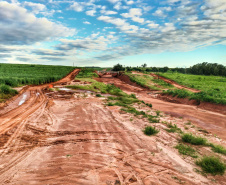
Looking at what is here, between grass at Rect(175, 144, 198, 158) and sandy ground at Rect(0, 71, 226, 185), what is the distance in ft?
0.71

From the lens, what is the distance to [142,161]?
433cm

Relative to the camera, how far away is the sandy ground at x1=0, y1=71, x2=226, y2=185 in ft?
11.9

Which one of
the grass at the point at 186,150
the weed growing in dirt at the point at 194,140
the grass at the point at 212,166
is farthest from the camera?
the weed growing in dirt at the point at 194,140

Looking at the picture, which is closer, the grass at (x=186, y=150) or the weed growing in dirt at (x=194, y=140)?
the grass at (x=186, y=150)

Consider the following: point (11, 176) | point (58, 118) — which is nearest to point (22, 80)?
point (58, 118)

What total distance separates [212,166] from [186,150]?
1027 mm

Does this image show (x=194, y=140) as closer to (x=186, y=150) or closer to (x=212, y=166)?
(x=186, y=150)

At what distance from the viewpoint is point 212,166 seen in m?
4.11

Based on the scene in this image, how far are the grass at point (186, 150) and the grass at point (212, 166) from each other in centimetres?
48

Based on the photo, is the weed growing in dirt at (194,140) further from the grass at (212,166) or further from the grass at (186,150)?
the grass at (212,166)

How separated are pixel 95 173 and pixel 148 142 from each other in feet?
8.58

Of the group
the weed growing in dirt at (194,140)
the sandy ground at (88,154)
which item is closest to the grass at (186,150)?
the sandy ground at (88,154)

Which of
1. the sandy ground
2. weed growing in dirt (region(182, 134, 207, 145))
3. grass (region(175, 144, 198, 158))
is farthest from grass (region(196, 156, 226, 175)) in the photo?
weed growing in dirt (region(182, 134, 207, 145))

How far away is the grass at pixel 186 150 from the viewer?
4848 mm
